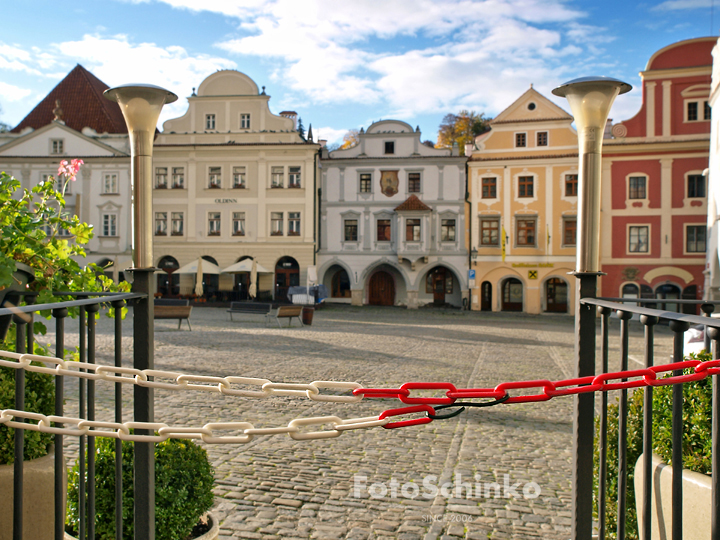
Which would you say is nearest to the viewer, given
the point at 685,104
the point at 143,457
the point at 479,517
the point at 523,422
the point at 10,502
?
the point at 10,502

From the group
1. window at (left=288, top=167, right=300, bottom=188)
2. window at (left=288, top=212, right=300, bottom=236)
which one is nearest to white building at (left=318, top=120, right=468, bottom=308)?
window at (left=288, top=212, right=300, bottom=236)

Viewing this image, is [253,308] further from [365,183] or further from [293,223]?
[365,183]

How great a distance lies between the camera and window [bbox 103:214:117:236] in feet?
108

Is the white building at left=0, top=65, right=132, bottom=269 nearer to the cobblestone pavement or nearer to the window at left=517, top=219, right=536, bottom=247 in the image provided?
the window at left=517, top=219, right=536, bottom=247

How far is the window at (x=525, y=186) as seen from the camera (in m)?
30.3

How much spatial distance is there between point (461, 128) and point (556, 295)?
18.6m

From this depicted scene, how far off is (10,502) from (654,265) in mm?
30531

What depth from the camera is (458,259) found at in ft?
101

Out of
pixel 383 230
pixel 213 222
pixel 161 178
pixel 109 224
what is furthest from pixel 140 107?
pixel 109 224

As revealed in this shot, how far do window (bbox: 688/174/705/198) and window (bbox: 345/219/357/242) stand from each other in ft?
55.1

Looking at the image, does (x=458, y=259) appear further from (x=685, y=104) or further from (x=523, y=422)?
(x=523, y=422)

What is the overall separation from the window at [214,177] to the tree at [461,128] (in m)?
17.5

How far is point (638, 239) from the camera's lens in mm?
28625

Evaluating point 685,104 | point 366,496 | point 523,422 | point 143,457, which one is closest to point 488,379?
point 523,422
